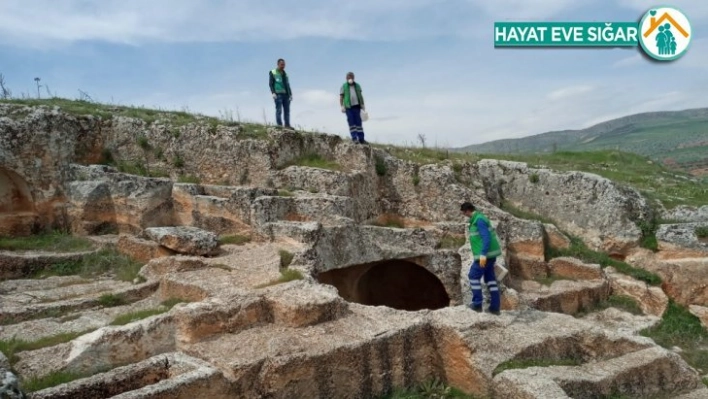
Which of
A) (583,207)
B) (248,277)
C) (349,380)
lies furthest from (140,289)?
(583,207)

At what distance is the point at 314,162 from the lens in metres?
13.9

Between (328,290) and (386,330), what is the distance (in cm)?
106

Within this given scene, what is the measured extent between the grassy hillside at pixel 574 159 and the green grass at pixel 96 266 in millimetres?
3991

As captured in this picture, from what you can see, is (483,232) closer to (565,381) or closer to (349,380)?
(565,381)

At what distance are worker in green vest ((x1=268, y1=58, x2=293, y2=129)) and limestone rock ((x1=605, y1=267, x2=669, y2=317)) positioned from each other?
837 cm

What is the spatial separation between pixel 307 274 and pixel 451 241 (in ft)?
16.8

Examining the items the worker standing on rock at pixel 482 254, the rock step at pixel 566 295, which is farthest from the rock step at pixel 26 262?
the rock step at pixel 566 295

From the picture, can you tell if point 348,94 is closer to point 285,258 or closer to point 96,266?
point 285,258

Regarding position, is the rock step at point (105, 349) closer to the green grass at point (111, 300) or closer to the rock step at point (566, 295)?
the green grass at point (111, 300)

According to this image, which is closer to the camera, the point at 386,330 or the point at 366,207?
the point at 386,330

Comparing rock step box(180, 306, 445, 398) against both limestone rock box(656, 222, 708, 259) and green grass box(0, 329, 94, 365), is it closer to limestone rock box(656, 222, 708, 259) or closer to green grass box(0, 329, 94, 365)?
green grass box(0, 329, 94, 365)

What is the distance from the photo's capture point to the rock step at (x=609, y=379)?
19.6ft

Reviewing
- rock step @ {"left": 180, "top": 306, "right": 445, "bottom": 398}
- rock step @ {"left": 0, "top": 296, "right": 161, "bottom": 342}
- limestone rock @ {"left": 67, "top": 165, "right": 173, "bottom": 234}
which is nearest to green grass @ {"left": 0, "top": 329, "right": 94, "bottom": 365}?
rock step @ {"left": 0, "top": 296, "right": 161, "bottom": 342}

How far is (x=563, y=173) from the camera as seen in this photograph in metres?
15.3
